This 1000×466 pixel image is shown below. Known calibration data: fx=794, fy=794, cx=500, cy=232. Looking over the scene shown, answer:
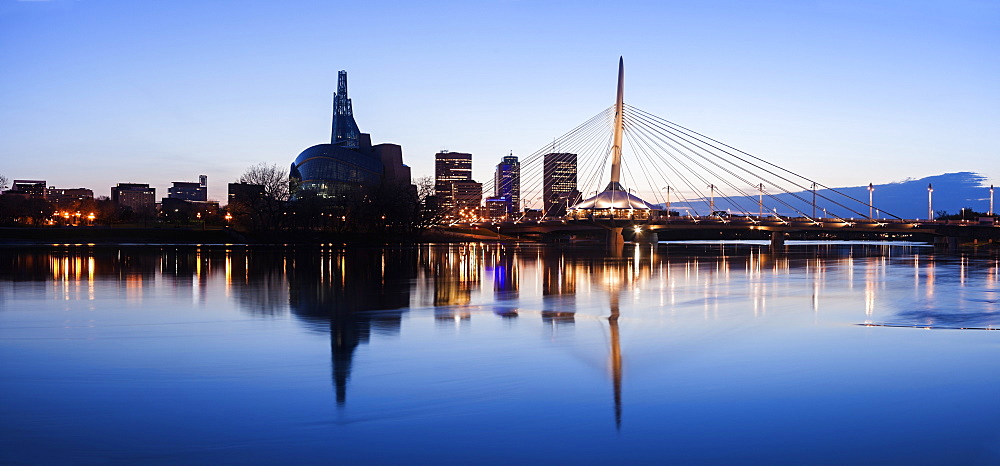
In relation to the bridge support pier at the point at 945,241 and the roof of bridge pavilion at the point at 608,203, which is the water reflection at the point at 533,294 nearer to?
the bridge support pier at the point at 945,241

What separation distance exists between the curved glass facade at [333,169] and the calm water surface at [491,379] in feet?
521

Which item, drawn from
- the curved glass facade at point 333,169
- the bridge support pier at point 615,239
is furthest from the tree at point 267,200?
the curved glass facade at point 333,169

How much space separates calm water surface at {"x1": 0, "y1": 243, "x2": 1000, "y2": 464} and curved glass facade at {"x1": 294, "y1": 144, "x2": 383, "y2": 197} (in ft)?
521

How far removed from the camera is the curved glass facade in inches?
7239

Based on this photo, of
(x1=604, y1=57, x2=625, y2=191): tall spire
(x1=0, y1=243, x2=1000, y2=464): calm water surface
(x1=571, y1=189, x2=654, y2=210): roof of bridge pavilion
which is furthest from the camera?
(x1=571, y1=189, x2=654, y2=210): roof of bridge pavilion

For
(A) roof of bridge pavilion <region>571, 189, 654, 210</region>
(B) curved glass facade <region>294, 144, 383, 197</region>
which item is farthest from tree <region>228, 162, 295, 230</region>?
(B) curved glass facade <region>294, 144, 383, 197</region>

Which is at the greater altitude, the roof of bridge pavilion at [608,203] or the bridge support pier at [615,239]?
the roof of bridge pavilion at [608,203]

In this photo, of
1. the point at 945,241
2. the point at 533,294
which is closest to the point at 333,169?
the point at 945,241

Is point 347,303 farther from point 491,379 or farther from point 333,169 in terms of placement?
point 333,169

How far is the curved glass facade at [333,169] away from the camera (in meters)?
184

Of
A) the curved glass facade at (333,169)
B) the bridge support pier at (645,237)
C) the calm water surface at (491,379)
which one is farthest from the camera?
the curved glass facade at (333,169)

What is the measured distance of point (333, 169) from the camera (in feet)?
608

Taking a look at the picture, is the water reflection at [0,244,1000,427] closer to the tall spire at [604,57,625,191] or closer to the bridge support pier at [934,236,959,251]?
the tall spire at [604,57,625,191]

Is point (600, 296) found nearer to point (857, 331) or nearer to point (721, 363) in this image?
point (857, 331)
